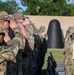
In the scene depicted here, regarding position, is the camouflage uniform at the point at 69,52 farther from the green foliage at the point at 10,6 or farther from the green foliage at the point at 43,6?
the green foliage at the point at 10,6

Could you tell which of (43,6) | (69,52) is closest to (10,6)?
(43,6)

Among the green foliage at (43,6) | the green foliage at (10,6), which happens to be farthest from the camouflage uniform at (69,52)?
the green foliage at (10,6)

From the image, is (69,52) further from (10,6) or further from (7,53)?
(10,6)

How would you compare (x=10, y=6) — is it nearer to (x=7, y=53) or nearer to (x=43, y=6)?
(x=43, y=6)

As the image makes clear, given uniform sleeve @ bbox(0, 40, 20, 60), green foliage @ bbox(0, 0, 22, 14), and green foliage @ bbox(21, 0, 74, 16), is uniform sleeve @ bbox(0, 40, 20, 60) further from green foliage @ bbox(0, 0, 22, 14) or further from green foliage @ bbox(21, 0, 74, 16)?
green foliage @ bbox(0, 0, 22, 14)

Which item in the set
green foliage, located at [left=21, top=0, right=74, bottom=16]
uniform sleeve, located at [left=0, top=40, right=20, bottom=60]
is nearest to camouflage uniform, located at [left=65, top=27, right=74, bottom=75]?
uniform sleeve, located at [left=0, top=40, right=20, bottom=60]

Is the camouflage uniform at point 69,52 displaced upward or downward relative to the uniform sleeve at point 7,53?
downward

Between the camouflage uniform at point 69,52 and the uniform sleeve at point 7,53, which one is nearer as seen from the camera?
the uniform sleeve at point 7,53

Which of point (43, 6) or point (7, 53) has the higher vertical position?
point (7, 53)

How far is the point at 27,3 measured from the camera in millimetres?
69938

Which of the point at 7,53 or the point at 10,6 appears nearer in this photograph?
the point at 7,53

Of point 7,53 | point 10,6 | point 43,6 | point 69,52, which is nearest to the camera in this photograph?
point 7,53

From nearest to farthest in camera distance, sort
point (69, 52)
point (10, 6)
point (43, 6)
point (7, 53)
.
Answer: point (7, 53)
point (69, 52)
point (43, 6)
point (10, 6)

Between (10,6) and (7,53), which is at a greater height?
(7,53)
